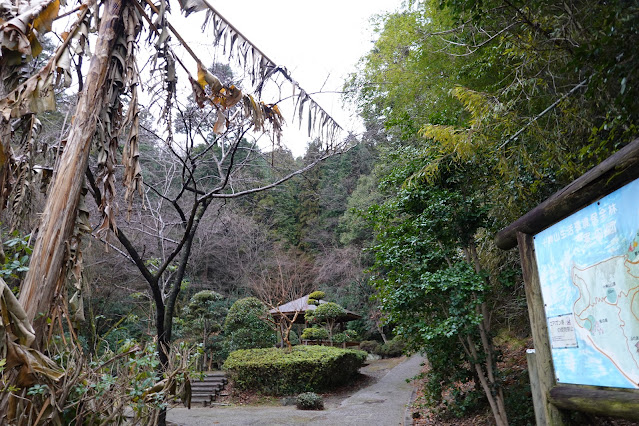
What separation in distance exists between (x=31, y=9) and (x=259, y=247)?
16.5 metres

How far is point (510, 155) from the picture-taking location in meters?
5.12

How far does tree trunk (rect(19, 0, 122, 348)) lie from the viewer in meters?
2.67

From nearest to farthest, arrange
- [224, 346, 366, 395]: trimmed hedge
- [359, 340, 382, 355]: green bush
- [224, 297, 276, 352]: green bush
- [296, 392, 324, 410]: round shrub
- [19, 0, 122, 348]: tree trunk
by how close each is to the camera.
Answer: [19, 0, 122, 348]: tree trunk, [296, 392, 324, 410]: round shrub, [224, 346, 366, 395]: trimmed hedge, [224, 297, 276, 352]: green bush, [359, 340, 382, 355]: green bush

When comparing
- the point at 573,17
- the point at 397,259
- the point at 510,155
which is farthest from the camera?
the point at 397,259

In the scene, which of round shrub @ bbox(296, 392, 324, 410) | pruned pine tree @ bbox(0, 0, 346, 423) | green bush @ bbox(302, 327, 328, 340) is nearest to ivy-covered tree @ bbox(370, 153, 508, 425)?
pruned pine tree @ bbox(0, 0, 346, 423)

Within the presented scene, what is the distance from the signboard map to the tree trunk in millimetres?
3186

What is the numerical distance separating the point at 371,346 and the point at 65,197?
17641mm

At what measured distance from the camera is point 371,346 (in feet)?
62.1

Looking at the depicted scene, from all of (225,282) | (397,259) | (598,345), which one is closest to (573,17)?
(598,345)

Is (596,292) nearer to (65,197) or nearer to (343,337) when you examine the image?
(65,197)

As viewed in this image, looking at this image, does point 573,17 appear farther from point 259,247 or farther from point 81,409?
point 259,247

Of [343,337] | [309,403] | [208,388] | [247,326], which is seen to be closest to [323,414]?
[309,403]

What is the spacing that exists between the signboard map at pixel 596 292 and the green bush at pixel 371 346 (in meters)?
16.7

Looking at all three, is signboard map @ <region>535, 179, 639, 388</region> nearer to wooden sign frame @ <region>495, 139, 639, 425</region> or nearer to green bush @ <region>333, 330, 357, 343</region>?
wooden sign frame @ <region>495, 139, 639, 425</region>
